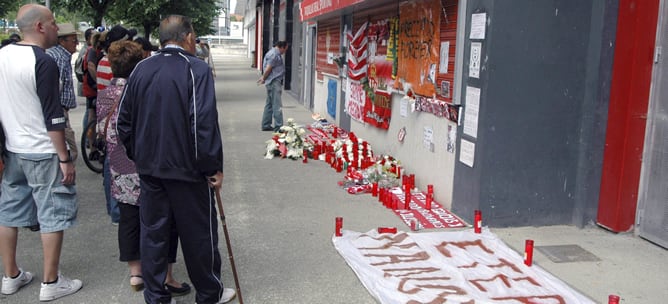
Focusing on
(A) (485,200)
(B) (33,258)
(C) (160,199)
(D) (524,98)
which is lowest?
(B) (33,258)

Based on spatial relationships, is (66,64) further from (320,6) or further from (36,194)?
(320,6)

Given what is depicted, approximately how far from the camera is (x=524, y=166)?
5.94 m

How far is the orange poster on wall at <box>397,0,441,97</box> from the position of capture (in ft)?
22.9

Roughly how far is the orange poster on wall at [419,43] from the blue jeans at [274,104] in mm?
4391

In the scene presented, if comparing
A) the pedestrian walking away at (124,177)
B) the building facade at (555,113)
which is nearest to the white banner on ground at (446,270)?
the building facade at (555,113)

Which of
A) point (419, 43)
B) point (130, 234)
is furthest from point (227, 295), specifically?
point (419, 43)

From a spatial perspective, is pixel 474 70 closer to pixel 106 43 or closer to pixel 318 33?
pixel 106 43

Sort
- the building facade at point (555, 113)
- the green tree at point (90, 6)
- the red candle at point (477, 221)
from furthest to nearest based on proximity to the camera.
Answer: the green tree at point (90, 6)
the red candle at point (477, 221)
the building facade at point (555, 113)

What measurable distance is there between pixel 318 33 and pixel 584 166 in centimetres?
997

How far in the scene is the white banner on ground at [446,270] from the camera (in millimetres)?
4371

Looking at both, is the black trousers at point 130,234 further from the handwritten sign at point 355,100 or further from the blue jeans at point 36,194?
the handwritten sign at point 355,100

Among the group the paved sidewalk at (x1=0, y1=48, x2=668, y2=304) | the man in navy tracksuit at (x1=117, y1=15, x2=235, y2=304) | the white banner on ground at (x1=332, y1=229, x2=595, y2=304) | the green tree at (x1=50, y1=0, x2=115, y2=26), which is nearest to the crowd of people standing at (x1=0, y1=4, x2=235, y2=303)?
the man in navy tracksuit at (x1=117, y1=15, x2=235, y2=304)

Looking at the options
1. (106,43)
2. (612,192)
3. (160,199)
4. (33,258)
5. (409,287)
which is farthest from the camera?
(106,43)

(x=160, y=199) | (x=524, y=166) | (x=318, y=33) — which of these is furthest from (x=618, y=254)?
(x=318, y=33)
